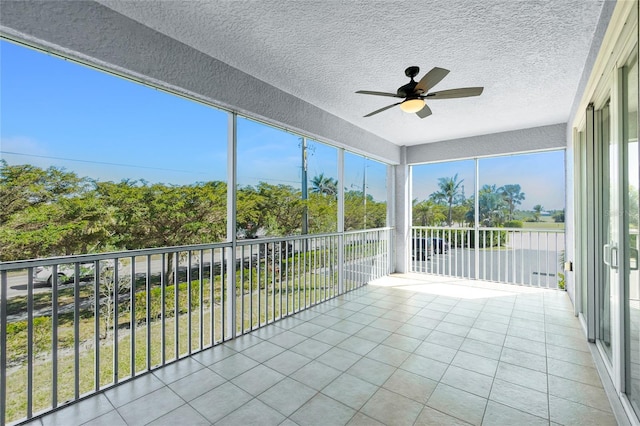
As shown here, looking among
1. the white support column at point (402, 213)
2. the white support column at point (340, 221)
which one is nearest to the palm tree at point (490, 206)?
the white support column at point (402, 213)

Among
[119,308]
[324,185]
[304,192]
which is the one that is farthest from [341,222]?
[119,308]

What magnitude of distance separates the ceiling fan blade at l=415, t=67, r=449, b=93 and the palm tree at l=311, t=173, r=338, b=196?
2.13 metres

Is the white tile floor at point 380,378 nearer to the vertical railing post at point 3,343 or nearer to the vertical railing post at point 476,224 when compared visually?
the vertical railing post at point 3,343

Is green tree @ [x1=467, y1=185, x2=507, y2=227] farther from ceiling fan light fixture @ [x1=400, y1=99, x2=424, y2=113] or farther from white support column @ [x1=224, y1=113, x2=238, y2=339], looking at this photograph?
white support column @ [x1=224, y1=113, x2=238, y2=339]

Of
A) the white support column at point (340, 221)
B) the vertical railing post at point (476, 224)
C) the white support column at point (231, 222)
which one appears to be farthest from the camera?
the vertical railing post at point (476, 224)

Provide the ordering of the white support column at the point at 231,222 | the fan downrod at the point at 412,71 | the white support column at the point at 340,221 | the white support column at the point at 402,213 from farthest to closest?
the white support column at the point at 402,213 → the white support column at the point at 340,221 → the white support column at the point at 231,222 → the fan downrod at the point at 412,71

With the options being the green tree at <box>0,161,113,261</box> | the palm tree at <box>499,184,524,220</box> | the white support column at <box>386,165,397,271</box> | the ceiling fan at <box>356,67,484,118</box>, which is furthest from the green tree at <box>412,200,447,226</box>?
the green tree at <box>0,161,113,261</box>

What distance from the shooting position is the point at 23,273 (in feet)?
5.94

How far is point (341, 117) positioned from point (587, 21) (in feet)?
8.61

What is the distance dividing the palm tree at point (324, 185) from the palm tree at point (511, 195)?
2.95 metres

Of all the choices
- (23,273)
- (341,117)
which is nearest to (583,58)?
(341,117)

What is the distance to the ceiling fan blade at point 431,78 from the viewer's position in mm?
2053

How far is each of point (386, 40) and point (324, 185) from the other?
92.8 inches

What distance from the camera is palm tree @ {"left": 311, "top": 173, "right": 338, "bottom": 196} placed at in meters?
4.28
